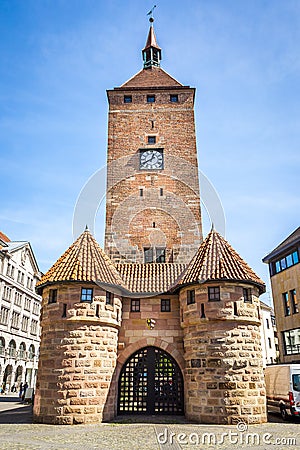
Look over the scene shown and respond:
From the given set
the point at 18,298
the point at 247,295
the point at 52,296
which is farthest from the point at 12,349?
the point at 247,295

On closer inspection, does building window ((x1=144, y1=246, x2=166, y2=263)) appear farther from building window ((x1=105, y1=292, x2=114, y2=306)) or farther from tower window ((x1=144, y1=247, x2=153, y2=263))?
building window ((x1=105, y1=292, x2=114, y2=306))

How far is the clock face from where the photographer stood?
26.1 m

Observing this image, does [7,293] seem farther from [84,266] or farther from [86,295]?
[86,295]

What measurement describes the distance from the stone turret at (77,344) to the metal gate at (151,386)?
991 millimetres

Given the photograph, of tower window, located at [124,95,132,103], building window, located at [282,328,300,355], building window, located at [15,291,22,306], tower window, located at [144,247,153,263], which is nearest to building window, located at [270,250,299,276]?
building window, located at [282,328,300,355]

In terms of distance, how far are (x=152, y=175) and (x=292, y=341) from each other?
14.0 m

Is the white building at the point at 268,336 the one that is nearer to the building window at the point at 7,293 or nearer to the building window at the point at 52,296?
the building window at the point at 7,293

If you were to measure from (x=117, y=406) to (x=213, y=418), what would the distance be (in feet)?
13.6

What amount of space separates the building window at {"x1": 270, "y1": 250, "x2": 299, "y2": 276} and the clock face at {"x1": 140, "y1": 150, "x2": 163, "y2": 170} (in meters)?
10.3

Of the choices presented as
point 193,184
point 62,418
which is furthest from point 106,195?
point 62,418

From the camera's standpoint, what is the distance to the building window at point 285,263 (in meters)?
24.6

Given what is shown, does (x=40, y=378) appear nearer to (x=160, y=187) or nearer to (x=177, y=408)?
(x=177, y=408)

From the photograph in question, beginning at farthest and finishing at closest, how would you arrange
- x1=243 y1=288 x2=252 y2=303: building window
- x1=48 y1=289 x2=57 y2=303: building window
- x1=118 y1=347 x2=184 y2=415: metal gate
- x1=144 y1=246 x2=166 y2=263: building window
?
x1=144 y1=246 x2=166 y2=263: building window, x1=118 y1=347 x2=184 y2=415: metal gate, x1=48 y1=289 x2=57 y2=303: building window, x1=243 y1=288 x2=252 y2=303: building window

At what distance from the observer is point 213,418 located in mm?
13625
